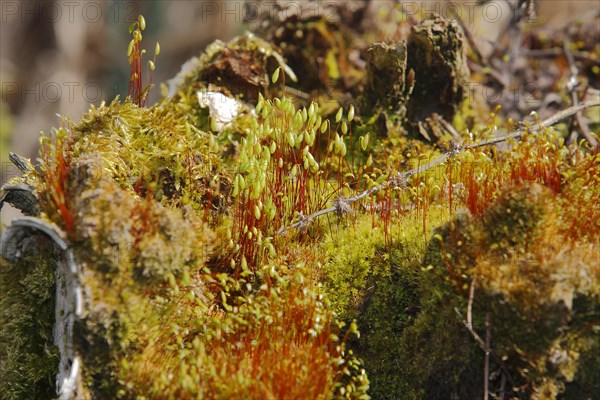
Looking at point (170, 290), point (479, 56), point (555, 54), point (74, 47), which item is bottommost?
point (170, 290)

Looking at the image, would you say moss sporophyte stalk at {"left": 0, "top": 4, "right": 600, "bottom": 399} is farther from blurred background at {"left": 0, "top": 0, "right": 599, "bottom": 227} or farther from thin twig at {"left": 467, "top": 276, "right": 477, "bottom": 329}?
blurred background at {"left": 0, "top": 0, "right": 599, "bottom": 227}

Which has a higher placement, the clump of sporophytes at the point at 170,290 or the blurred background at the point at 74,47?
the blurred background at the point at 74,47

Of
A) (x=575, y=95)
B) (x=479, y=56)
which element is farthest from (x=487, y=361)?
(x=479, y=56)

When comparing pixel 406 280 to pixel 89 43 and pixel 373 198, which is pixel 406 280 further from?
Result: pixel 89 43

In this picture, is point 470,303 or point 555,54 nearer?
point 470,303

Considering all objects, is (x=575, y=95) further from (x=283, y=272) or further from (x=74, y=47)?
(x=74, y=47)

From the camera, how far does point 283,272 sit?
2.45m

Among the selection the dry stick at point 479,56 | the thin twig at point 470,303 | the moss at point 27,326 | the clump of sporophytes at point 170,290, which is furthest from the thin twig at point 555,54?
the moss at point 27,326

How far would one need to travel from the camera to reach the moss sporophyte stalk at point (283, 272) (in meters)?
1.95

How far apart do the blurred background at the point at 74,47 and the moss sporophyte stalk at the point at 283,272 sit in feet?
25.9

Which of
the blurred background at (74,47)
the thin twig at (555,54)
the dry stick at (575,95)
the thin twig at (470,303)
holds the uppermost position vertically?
the blurred background at (74,47)

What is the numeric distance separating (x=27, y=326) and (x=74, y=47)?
994 cm

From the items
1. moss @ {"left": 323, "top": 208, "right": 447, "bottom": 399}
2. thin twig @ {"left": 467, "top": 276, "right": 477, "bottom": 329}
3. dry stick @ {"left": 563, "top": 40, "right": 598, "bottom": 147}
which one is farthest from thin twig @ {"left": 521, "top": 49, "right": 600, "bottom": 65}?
thin twig @ {"left": 467, "top": 276, "right": 477, "bottom": 329}

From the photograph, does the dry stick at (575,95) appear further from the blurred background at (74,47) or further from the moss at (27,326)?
the blurred background at (74,47)
